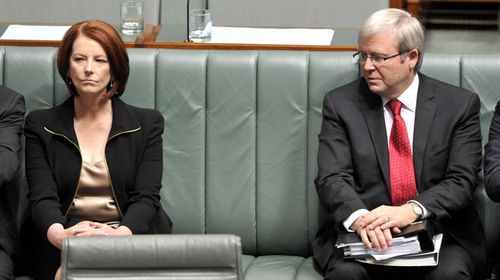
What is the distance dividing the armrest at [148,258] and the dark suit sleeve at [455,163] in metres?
1.04

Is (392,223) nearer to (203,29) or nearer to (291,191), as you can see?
(291,191)

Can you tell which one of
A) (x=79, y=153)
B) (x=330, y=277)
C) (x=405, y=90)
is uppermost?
(x=405, y=90)

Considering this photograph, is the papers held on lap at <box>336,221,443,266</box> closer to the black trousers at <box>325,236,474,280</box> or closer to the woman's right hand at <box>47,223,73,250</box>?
the black trousers at <box>325,236,474,280</box>

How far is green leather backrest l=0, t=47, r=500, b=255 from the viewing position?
3836 mm

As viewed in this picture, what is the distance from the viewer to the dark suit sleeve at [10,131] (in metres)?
3.60

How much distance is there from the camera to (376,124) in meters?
3.61

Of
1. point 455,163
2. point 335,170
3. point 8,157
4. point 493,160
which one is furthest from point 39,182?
point 493,160

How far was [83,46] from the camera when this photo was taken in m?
3.63

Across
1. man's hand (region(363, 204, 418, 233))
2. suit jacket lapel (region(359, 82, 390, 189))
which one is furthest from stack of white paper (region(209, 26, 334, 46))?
man's hand (region(363, 204, 418, 233))

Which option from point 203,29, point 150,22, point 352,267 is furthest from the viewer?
point 150,22

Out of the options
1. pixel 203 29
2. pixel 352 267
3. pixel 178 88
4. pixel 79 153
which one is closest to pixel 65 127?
pixel 79 153

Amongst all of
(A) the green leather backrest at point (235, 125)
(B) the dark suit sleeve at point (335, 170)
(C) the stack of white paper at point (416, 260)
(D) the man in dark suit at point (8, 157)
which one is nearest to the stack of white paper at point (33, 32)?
(A) the green leather backrest at point (235, 125)

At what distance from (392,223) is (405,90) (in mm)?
496

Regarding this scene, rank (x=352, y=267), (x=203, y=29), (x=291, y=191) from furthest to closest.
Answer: (x=203, y=29), (x=291, y=191), (x=352, y=267)
